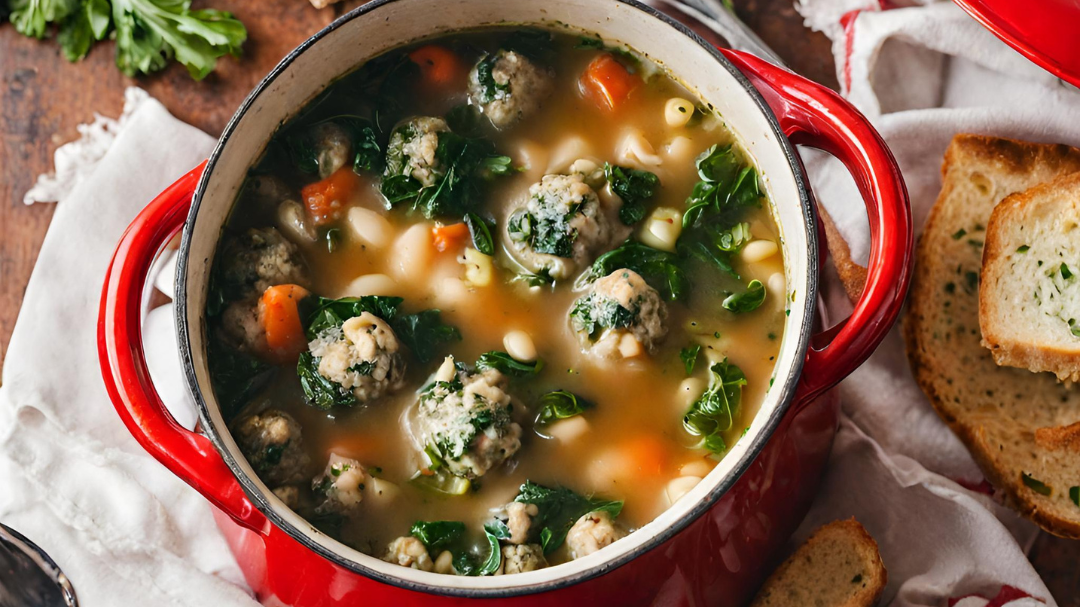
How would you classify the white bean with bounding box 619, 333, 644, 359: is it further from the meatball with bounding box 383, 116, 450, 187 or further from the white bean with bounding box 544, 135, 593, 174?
the meatball with bounding box 383, 116, 450, 187

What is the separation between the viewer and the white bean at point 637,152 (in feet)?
7.70

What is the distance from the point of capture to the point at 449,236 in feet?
7.54

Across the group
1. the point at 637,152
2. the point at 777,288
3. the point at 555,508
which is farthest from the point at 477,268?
the point at 777,288

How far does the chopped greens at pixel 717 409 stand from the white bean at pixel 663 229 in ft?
1.00

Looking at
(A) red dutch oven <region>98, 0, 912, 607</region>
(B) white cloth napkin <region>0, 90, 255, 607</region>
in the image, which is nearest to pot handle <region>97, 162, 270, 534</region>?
(A) red dutch oven <region>98, 0, 912, 607</region>

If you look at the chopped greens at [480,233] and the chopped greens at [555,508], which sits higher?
the chopped greens at [480,233]

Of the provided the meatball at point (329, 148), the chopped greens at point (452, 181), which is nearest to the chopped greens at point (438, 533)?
the chopped greens at point (452, 181)

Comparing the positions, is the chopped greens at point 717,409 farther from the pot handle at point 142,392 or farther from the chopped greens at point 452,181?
the pot handle at point 142,392

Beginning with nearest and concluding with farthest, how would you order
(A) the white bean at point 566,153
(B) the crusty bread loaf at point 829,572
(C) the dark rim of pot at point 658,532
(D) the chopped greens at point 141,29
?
(C) the dark rim of pot at point 658,532, (A) the white bean at point 566,153, (B) the crusty bread loaf at point 829,572, (D) the chopped greens at point 141,29

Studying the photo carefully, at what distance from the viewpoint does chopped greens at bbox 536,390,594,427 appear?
2174 mm

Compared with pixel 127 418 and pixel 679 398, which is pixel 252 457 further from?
pixel 679 398

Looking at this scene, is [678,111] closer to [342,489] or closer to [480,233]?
[480,233]

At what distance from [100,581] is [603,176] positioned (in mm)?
1618

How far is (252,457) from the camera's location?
2074 mm
